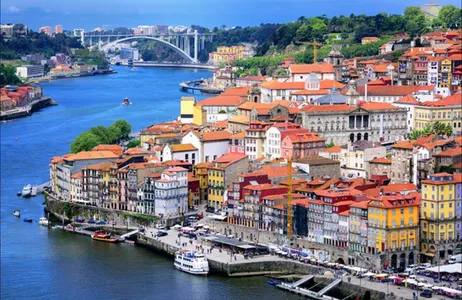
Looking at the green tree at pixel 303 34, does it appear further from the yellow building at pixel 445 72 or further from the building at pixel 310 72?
the yellow building at pixel 445 72

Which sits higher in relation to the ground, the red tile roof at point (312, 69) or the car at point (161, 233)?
Result: the red tile roof at point (312, 69)

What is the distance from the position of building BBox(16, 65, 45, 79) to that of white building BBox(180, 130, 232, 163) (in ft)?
175

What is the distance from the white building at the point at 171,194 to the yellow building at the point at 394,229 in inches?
267

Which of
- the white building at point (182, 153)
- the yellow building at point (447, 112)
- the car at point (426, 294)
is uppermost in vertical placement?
the yellow building at point (447, 112)

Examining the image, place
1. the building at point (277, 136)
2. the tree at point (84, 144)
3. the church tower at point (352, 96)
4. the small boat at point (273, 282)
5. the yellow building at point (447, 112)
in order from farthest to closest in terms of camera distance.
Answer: the tree at point (84, 144) → the church tower at point (352, 96) → the yellow building at point (447, 112) → the building at point (277, 136) → the small boat at point (273, 282)

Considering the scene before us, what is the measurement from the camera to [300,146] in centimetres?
3500

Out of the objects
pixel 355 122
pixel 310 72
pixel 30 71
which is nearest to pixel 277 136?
pixel 355 122

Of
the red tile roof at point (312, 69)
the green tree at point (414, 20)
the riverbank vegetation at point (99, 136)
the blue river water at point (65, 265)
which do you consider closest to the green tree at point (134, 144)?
the riverbank vegetation at point (99, 136)

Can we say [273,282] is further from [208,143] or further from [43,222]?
[208,143]

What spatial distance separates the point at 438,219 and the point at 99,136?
18.0 meters

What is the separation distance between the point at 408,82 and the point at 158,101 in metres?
23.0

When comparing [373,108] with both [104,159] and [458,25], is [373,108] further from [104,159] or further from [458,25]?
[458,25]

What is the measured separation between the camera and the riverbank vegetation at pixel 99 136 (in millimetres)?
40906

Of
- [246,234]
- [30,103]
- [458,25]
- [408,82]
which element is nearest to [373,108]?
[408,82]
